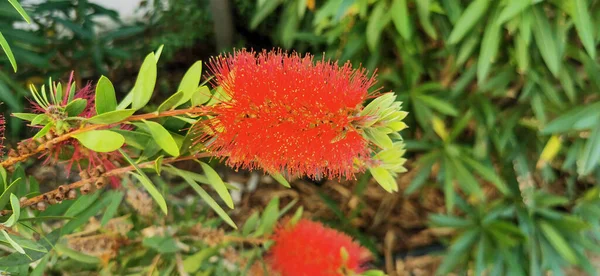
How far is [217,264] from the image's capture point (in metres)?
1.01

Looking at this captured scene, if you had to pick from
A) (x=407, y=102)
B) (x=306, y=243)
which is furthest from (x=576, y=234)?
(x=306, y=243)

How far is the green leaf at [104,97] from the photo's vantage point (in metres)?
0.54

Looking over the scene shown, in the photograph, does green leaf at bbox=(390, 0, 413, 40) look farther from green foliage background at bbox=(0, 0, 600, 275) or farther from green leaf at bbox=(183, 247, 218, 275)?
green leaf at bbox=(183, 247, 218, 275)

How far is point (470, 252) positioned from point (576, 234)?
243mm

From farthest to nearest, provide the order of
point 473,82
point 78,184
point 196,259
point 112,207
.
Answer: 1. point 473,82
2. point 196,259
3. point 112,207
4. point 78,184

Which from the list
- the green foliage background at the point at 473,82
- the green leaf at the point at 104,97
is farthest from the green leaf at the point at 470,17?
the green leaf at the point at 104,97

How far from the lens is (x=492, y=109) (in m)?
1.27

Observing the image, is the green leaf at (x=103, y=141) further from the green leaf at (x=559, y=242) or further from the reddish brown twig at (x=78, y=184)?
the green leaf at (x=559, y=242)

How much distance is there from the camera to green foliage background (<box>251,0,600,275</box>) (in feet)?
3.67

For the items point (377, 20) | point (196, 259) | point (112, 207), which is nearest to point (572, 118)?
point (377, 20)

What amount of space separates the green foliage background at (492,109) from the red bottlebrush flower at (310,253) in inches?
16.4

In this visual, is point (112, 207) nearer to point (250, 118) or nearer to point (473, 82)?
point (250, 118)

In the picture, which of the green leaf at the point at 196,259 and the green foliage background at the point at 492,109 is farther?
the green foliage background at the point at 492,109

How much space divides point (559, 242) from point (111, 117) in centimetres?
103
